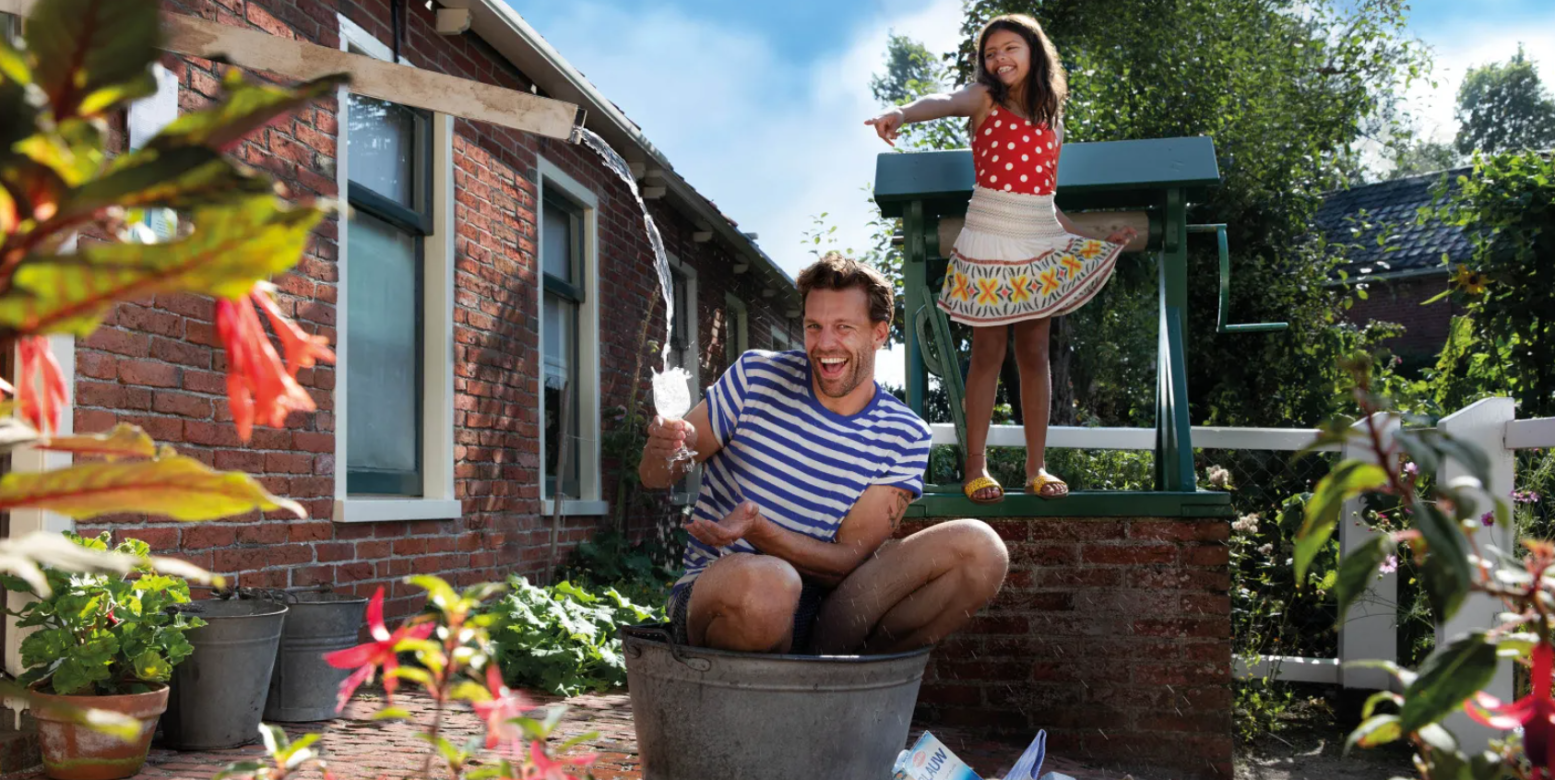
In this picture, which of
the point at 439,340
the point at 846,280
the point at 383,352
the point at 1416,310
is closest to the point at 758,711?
the point at 846,280

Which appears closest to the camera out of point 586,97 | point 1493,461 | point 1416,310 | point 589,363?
point 1493,461

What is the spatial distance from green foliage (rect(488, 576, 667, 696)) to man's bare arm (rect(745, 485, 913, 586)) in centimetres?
199

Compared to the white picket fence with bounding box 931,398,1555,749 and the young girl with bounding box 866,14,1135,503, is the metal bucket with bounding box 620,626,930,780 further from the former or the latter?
the white picket fence with bounding box 931,398,1555,749

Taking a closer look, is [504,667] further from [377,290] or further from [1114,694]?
[1114,694]

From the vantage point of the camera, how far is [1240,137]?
9.66m

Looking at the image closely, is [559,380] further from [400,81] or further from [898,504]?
[400,81]

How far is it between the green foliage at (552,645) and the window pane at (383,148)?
176 centimetres

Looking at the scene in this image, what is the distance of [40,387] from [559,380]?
6531 millimetres

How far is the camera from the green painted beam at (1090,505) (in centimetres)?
357

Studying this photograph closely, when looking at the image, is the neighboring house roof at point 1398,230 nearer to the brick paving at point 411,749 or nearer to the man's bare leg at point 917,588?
the brick paving at point 411,749

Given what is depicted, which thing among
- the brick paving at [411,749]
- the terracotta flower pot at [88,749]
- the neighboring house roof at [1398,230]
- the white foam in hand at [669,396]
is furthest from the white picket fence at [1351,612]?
the neighboring house roof at [1398,230]

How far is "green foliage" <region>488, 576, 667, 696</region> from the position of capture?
4449 millimetres

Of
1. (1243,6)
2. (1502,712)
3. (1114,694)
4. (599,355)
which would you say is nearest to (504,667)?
(1114,694)

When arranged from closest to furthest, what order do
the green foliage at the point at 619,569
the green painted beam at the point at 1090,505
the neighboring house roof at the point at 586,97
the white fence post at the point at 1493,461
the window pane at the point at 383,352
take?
the white fence post at the point at 1493,461
the green painted beam at the point at 1090,505
the window pane at the point at 383,352
the neighboring house roof at the point at 586,97
the green foliage at the point at 619,569
